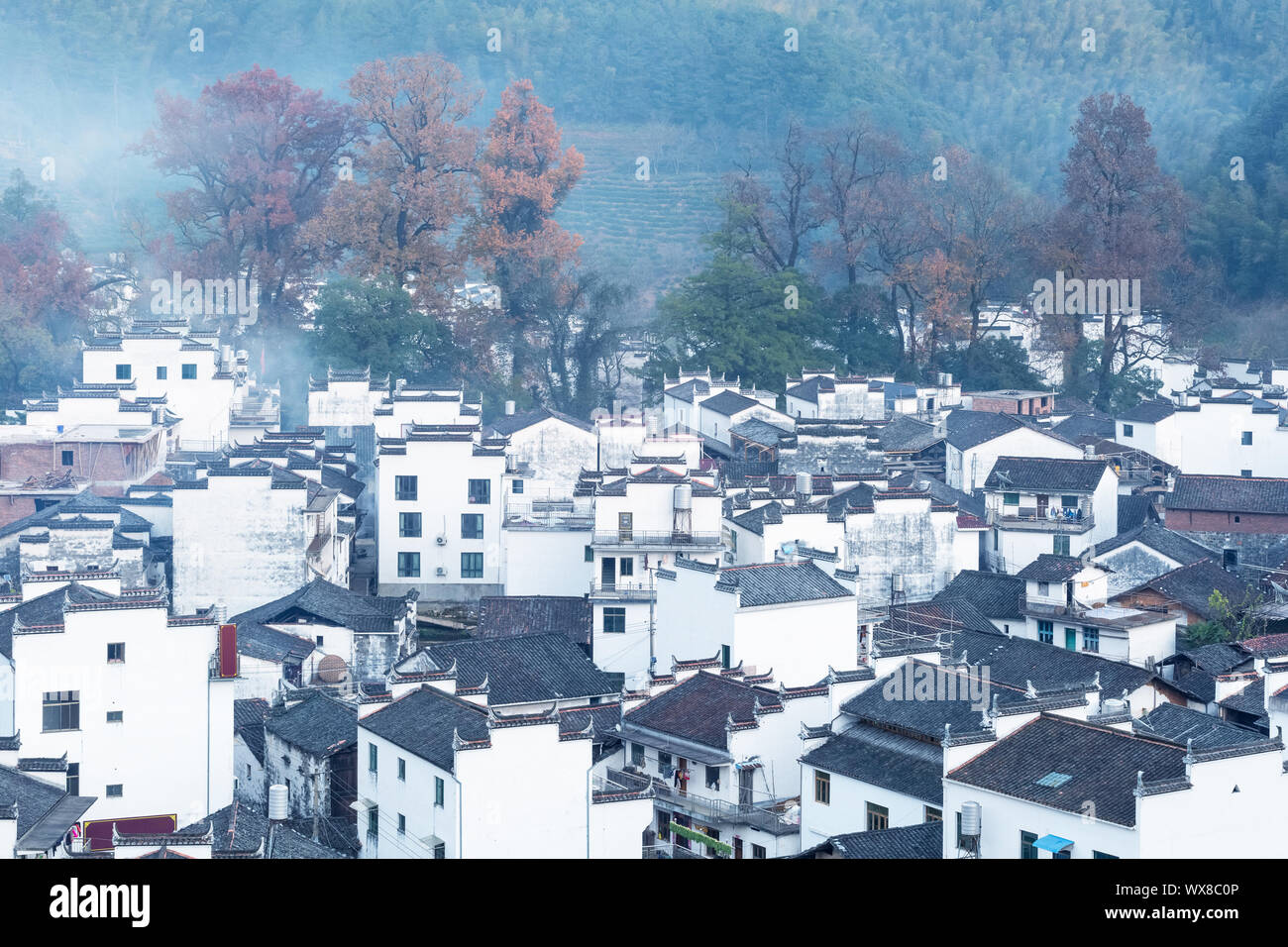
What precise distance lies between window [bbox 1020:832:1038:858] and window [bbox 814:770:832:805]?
2.35 m

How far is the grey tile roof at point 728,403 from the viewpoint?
31266mm

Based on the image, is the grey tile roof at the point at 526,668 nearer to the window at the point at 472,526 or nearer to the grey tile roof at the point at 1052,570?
the window at the point at 472,526

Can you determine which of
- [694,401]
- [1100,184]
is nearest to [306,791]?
[694,401]

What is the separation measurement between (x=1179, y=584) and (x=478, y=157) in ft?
70.0

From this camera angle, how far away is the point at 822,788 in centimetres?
1501

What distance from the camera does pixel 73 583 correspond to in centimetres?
1780

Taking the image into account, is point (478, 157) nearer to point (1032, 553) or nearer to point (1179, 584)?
point (1032, 553)

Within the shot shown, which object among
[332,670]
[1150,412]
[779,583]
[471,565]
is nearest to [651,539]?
[779,583]

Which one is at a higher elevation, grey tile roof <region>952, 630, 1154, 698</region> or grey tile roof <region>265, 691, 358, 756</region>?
grey tile roof <region>952, 630, 1154, 698</region>

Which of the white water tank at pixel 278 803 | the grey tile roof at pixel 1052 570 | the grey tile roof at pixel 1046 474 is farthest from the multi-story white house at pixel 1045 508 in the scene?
the white water tank at pixel 278 803

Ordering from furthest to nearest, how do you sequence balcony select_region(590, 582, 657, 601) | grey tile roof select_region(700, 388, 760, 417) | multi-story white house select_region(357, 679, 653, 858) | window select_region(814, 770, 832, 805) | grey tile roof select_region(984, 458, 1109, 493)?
grey tile roof select_region(700, 388, 760, 417) → grey tile roof select_region(984, 458, 1109, 493) → balcony select_region(590, 582, 657, 601) → window select_region(814, 770, 832, 805) → multi-story white house select_region(357, 679, 653, 858)

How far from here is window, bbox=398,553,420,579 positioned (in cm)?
2508

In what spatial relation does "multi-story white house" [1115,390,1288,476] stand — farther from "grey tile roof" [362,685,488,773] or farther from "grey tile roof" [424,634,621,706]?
"grey tile roof" [362,685,488,773]

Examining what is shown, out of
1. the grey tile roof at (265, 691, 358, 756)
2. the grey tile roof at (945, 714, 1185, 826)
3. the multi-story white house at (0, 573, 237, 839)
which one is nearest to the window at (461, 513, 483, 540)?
the grey tile roof at (265, 691, 358, 756)
